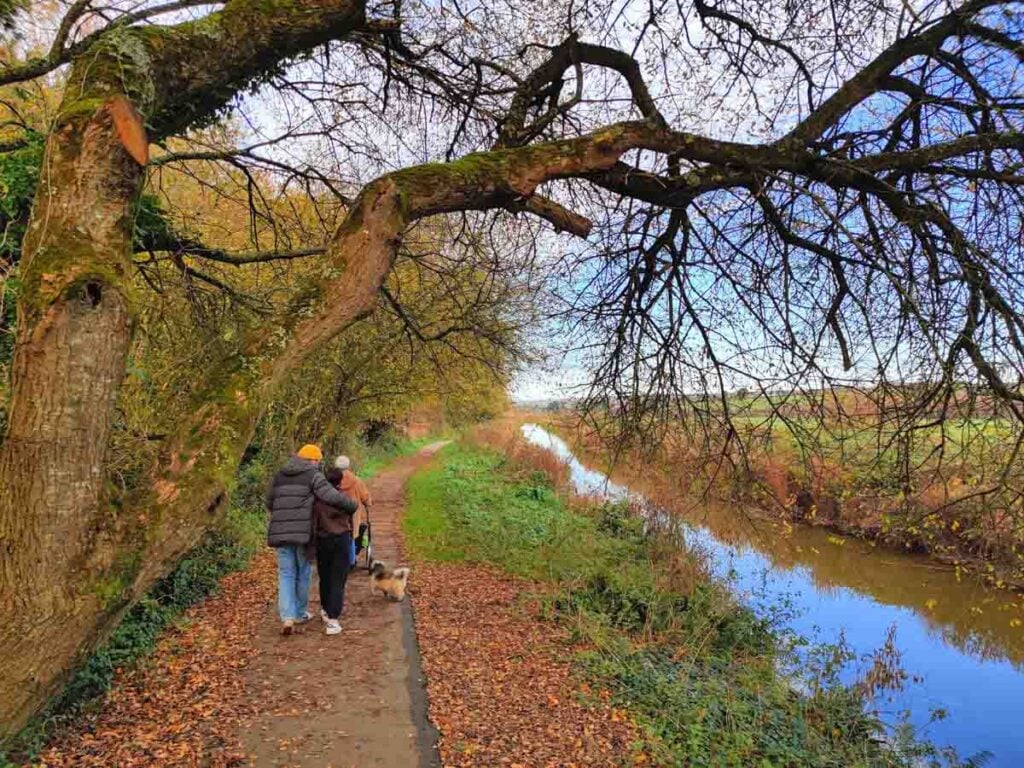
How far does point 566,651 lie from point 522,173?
496 cm

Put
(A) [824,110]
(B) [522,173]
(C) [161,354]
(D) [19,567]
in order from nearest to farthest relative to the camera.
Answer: (D) [19,567], (B) [522,173], (A) [824,110], (C) [161,354]

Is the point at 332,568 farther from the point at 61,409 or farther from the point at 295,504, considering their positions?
the point at 61,409

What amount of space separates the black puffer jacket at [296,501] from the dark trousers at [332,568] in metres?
0.34

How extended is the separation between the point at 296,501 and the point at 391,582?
2.16 meters

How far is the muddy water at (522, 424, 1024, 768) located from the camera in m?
7.50

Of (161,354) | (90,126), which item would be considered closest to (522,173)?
(90,126)

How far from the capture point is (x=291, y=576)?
21.1 feet

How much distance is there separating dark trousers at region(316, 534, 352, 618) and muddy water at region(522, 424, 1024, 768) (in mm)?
2851

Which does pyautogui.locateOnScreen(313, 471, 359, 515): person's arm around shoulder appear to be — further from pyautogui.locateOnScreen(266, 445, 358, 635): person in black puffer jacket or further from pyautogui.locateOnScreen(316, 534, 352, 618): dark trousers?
pyautogui.locateOnScreen(316, 534, 352, 618): dark trousers

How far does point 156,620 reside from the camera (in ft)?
20.3

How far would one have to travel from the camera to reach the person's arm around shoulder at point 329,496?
6130 millimetres

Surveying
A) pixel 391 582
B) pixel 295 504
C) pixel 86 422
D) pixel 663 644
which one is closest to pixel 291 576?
pixel 295 504

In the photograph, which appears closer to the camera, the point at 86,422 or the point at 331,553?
the point at 86,422

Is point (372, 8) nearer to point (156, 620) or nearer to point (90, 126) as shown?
point (90, 126)
